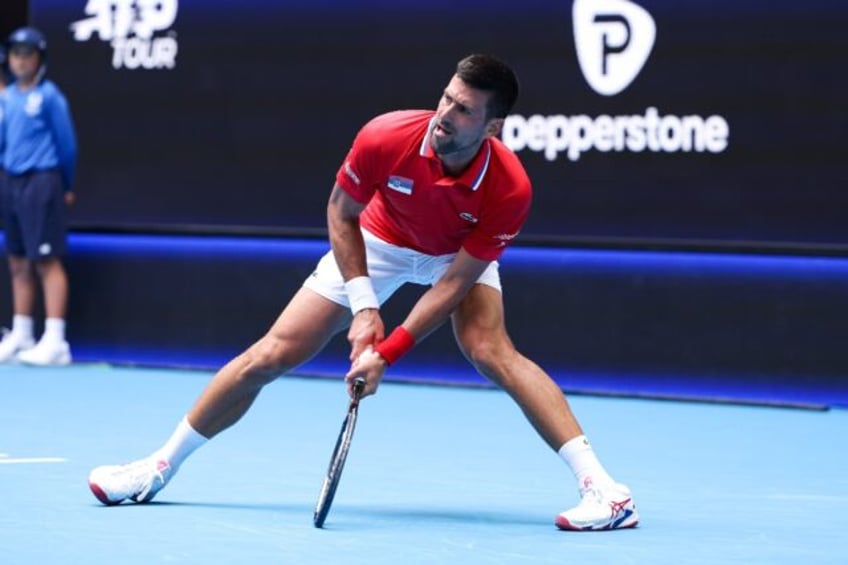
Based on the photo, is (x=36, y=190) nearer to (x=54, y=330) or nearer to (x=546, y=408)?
(x=54, y=330)

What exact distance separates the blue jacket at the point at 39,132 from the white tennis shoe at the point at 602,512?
693cm

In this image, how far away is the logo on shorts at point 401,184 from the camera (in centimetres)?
655

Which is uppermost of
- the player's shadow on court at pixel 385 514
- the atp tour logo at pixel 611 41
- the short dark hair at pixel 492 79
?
the short dark hair at pixel 492 79

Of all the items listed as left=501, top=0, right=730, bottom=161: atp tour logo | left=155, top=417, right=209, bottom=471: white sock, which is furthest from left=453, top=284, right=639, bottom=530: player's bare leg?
left=501, top=0, right=730, bottom=161: atp tour logo

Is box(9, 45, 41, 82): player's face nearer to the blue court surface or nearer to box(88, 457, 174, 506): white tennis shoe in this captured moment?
the blue court surface

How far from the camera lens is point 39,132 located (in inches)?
499

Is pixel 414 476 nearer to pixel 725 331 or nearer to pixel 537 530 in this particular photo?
pixel 537 530

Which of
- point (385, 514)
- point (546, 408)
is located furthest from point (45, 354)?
point (546, 408)

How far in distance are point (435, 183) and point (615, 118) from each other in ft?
15.5

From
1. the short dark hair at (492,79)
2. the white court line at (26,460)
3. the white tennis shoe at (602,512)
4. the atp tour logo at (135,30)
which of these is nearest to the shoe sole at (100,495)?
the white court line at (26,460)

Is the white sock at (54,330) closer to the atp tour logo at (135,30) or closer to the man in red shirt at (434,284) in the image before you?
the atp tour logo at (135,30)

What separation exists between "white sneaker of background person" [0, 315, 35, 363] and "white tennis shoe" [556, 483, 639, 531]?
7.30 metres

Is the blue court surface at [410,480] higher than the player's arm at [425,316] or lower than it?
lower

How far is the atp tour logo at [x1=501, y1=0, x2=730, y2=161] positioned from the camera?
35.6 feet
